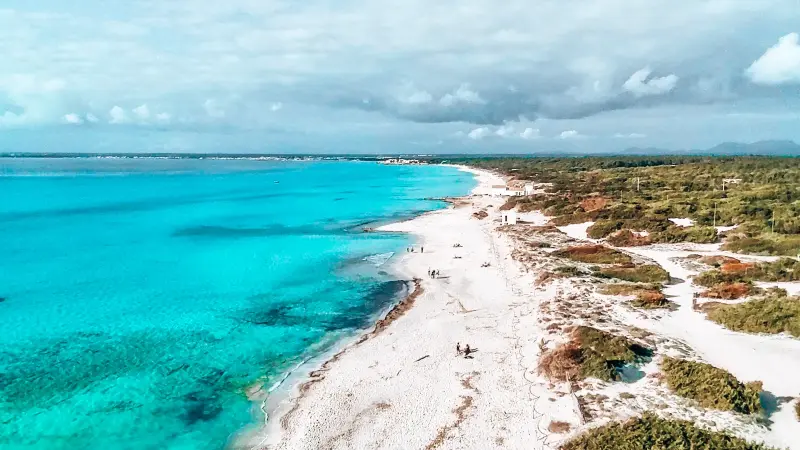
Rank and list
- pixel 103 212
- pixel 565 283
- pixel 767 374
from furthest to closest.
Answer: pixel 103 212 < pixel 565 283 < pixel 767 374

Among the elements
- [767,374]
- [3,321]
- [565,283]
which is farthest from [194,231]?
[767,374]

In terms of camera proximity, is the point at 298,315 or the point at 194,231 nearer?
the point at 298,315

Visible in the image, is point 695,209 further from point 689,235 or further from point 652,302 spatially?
point 652,302

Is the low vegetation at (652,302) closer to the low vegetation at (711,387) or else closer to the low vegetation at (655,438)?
the low vegetation at (711,387)

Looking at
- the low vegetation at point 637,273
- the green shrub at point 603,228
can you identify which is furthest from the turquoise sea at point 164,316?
the green shrub at point 603,228

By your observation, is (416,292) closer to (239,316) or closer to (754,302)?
(239,316)

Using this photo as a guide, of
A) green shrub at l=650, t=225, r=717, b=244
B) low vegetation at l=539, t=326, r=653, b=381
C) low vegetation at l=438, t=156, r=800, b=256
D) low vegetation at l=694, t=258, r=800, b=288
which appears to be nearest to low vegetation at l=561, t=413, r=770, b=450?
low vegetation at l=539, t=326, r=653, b=381
